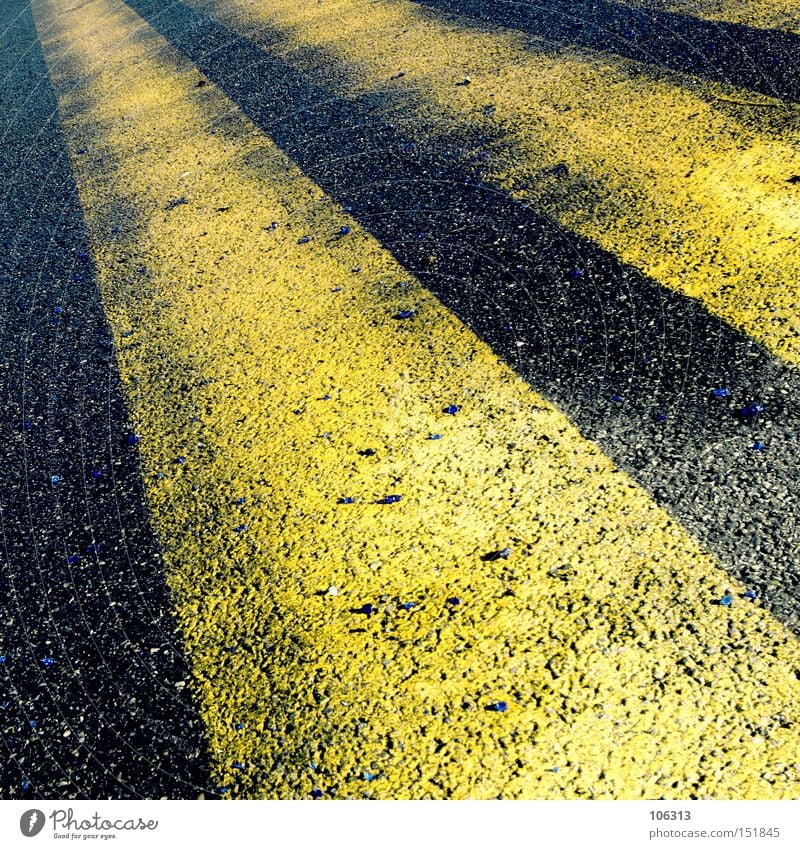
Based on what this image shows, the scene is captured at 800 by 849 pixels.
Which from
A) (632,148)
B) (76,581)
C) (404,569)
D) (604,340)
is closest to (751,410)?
(604,340)

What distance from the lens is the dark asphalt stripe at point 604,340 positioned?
112 inches

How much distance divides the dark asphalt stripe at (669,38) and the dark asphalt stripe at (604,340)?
145 centimetres

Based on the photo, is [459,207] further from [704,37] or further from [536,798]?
[536,798]

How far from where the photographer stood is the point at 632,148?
15.8ft

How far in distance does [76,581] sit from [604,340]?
2.09 m

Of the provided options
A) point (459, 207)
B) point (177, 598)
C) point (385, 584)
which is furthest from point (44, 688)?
point (459, 207)

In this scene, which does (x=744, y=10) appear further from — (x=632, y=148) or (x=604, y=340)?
(x=604, y=340)

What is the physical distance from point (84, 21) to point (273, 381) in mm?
7005

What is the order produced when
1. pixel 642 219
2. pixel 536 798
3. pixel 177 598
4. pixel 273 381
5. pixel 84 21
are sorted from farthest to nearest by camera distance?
pixel 84 21 < pixel 642 219 < pixel 273 381 < pixel 177 598 < pixel 536 798

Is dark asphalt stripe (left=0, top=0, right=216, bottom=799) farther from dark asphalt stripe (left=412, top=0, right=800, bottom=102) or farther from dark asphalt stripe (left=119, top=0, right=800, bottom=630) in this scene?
dark asphalt stripe (left=412, top=0, right=800, bottom=102)

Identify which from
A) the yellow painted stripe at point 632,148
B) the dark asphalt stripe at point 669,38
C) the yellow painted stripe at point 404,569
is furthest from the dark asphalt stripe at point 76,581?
the dark asphalt stripe at point 669,38

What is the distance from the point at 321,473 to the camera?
10.9 ft

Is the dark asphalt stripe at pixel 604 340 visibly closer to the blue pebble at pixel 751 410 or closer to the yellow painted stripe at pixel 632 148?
the blue pebble at pixel 751 410

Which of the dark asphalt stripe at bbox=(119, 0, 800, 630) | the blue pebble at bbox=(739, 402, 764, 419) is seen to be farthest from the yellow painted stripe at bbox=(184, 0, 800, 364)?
the blue pebble at bbox=(739, 402, 764, 419)
